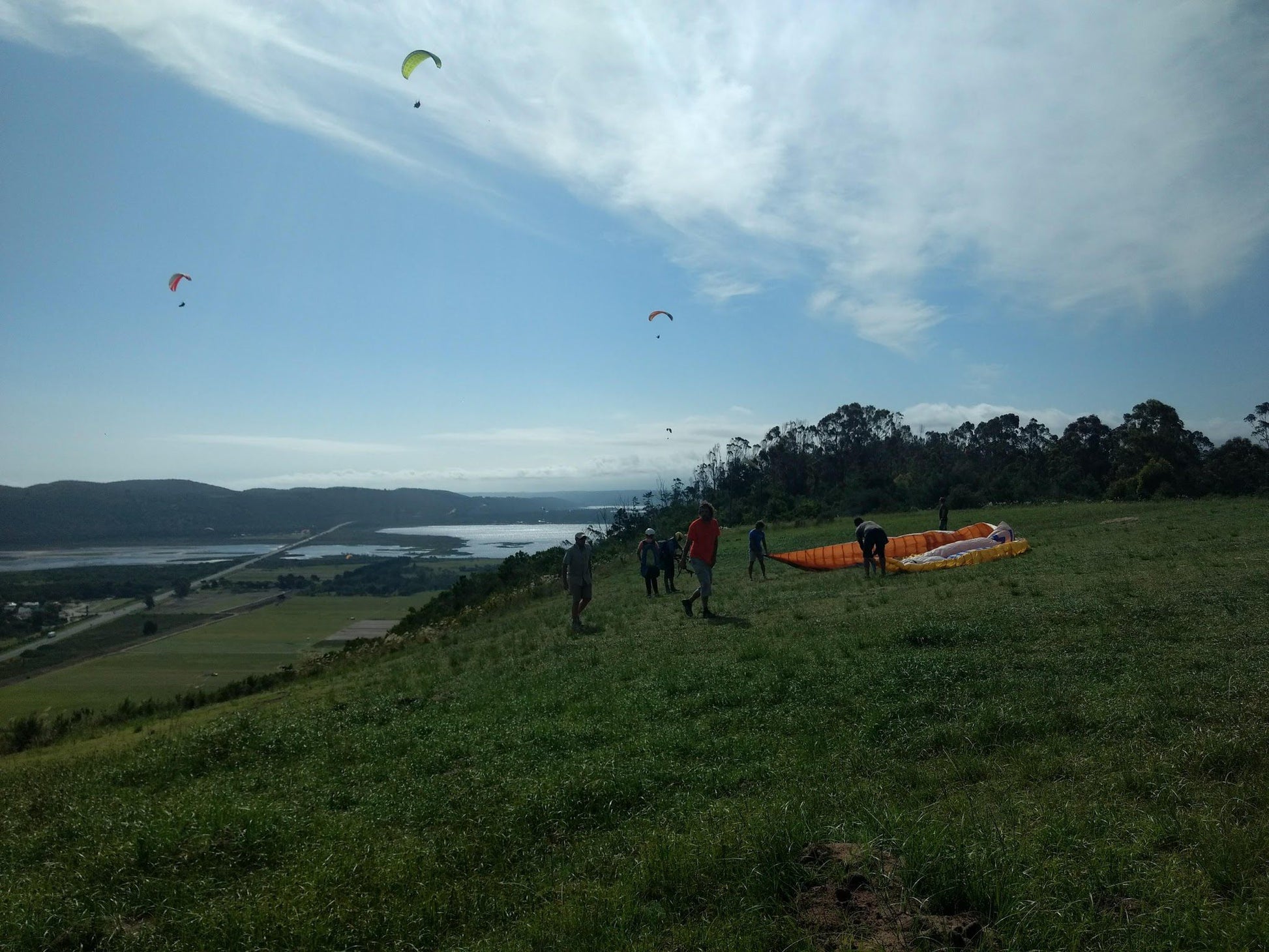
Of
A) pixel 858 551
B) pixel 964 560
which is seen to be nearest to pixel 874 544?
pixel 964 560

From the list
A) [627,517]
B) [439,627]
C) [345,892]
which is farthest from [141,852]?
[627,517]

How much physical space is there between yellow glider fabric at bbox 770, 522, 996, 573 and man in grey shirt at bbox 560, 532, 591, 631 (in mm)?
10349

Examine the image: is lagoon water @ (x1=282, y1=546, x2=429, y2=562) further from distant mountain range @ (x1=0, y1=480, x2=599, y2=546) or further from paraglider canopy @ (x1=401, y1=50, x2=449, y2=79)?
paraglider canopy @ (x1=401, y1=50, x2=449, y2=79)

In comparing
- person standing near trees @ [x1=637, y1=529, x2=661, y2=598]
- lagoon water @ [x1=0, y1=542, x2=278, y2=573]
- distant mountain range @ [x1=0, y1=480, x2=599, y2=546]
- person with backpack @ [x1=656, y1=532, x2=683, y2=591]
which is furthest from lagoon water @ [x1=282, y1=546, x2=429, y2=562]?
person standing near trees @ [x1=637, y1=529, x2=661, y2=598]

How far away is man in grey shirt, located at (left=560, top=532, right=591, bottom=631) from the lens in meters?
14.9

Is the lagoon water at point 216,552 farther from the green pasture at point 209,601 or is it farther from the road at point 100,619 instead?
the green pasture at point 209,601

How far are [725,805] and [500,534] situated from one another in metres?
159

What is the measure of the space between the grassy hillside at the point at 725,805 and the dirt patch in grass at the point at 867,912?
0.6 inches

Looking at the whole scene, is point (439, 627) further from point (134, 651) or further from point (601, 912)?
point (601, 912)

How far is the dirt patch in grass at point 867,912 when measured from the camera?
3.30 meters

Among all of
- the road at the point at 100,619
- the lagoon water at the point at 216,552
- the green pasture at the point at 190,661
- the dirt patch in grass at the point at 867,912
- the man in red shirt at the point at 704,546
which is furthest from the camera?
the lagoon water at the point at 216,552

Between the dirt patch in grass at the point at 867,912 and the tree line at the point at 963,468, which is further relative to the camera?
the tree line at the point at 963,468

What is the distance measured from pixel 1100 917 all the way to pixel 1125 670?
4826 mm

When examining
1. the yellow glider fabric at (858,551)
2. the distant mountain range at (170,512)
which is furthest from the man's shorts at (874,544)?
the distant mountain range at (170,512)
